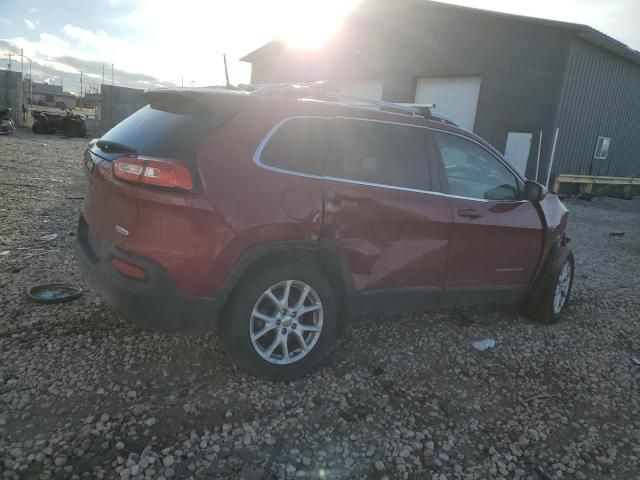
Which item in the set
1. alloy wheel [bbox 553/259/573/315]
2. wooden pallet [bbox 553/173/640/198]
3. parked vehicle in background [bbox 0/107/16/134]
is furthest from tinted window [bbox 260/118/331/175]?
parked vehicle in background [bbox 0/107/16/134]

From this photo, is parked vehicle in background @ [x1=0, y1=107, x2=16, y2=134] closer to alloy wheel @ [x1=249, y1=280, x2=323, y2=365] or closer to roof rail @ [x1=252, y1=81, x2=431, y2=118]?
roof rail @ [x1=252, y1=81, x2=431, y2=118]

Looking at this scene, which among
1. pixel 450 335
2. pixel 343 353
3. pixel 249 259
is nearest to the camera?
pixel 249 259

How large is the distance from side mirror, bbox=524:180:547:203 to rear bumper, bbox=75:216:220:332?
296cm

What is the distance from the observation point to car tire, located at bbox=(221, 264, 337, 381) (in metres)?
2.78

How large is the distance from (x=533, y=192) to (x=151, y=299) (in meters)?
3.31

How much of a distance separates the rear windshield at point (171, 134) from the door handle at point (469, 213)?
1.89 meters

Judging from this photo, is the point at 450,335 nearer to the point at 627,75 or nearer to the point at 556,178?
the point at 556,178

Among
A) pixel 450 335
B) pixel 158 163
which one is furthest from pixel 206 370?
pixel 450 335

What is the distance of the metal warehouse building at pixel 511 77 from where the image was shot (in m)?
14.0

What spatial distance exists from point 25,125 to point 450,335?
25.7 metres

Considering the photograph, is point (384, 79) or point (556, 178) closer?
point (556, 178)

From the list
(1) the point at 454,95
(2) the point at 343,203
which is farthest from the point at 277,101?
(1) the point at 454,95

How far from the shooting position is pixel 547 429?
9.31 ft

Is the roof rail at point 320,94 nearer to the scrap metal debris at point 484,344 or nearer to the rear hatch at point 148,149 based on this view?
the rear hatch at point 148,149
